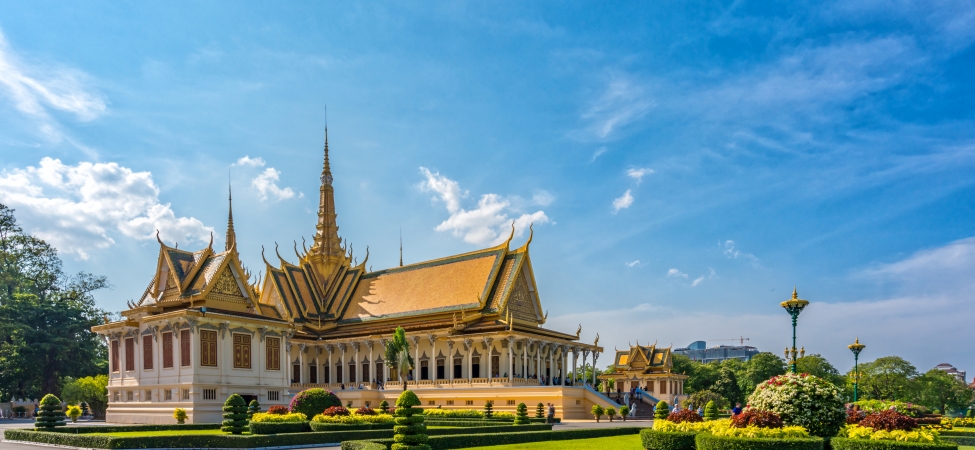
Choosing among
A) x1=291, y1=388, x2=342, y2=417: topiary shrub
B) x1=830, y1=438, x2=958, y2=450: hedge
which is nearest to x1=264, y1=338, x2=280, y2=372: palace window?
x1=291, y1=388, x2=342, y2=417: topiary shrub

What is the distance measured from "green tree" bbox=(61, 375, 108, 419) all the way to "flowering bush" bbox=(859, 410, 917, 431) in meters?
45.4

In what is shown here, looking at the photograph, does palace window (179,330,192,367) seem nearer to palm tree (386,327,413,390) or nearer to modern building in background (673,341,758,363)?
palm tree (386,327,413,390)

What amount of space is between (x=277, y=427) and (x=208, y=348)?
1334 centimetres

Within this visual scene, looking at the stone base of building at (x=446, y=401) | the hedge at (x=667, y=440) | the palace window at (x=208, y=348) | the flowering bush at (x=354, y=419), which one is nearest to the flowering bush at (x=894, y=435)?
the hedge at (x=667, y=440)

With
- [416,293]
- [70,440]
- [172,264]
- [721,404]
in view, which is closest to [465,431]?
[70,440]

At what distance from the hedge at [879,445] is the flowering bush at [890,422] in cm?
69

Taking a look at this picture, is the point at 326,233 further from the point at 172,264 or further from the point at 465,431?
the point at 465,431

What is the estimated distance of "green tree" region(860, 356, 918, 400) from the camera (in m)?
62.8

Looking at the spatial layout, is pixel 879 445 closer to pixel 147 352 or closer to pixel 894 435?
pixel 894 435

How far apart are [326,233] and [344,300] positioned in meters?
8.10

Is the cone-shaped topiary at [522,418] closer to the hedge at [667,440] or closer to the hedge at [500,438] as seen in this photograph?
the hedge at [500,438]

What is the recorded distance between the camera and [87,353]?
54.9 meters

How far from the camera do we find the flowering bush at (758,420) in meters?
15.3

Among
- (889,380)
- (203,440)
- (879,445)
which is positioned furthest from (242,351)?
(889,380)
